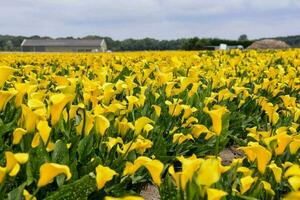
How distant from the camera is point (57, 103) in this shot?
1964 mm

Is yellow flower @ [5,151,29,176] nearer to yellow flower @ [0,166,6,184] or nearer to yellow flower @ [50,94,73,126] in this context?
yellow flower @ [0,166,6,184]

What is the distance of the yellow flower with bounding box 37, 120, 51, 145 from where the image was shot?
71.7 inches

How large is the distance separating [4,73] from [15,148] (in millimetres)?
351

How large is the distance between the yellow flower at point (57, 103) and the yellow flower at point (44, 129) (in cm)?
11

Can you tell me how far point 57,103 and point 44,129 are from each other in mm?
150

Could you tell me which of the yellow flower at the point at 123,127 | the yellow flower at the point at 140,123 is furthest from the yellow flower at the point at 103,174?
the yellow flower at the point at 123,127

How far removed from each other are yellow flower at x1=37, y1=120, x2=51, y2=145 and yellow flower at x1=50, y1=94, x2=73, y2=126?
4.4 inches

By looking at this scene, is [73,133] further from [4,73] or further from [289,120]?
[289,120]

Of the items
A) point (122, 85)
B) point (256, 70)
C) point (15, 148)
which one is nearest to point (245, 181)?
point (15, 148)

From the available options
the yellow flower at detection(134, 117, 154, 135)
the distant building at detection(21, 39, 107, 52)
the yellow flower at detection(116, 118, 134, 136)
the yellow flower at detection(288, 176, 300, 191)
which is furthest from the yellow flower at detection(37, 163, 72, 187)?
the distant building at detection(21, 39, 107, 52)

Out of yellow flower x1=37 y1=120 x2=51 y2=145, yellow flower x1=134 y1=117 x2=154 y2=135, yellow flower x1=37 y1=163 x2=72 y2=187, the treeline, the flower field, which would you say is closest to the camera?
yellow flower x1=37 y1=163 x2=72 y2=187

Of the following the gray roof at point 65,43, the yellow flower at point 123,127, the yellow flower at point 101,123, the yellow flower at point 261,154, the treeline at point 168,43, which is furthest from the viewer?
the gray roof at point 65,43

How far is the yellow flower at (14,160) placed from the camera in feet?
4.44

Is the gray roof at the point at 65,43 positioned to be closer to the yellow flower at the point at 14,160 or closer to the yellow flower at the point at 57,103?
the yellow flower at the point at 57,103
